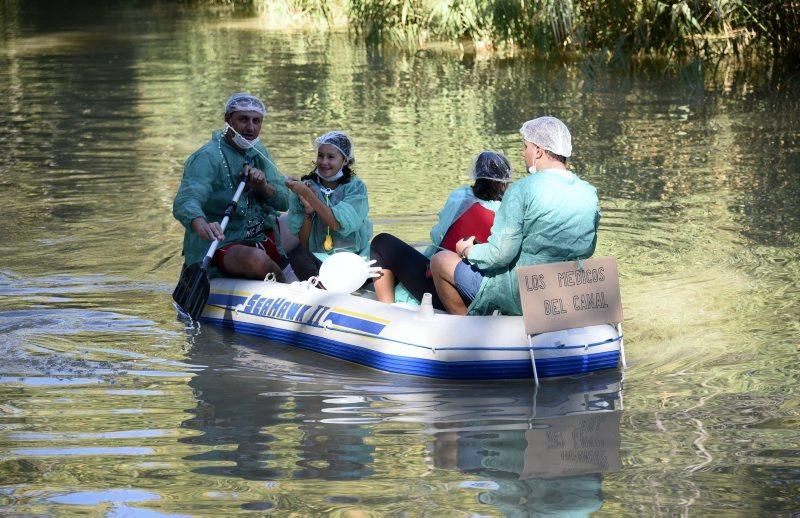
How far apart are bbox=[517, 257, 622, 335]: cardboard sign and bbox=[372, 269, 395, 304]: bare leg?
1204 millimetres

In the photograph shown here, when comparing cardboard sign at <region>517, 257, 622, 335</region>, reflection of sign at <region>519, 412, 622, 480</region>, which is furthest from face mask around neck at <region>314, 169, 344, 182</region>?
reflection of sign at <region>519, 412, 622, 480</region>

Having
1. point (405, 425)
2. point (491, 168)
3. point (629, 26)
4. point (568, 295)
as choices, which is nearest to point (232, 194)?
point (491, 168)

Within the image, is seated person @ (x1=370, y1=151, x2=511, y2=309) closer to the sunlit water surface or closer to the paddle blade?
the sunlit water surface

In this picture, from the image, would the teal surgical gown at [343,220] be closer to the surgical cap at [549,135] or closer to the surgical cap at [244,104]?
the surgical cap at [244,104]

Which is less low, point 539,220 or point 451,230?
point 539,220

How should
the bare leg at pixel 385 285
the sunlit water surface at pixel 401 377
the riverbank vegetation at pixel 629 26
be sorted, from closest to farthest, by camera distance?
1. the sunlit water surface at pixel 401 377
2. the bare leg at pixel 385 285
3. the riverbank vegetation at pixel 629 26

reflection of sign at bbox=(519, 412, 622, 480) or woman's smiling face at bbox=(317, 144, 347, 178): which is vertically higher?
woman's smiling face at bbox=(317, 144, 347, 178)

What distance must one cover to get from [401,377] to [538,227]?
1011 mm

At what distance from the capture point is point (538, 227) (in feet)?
21.3

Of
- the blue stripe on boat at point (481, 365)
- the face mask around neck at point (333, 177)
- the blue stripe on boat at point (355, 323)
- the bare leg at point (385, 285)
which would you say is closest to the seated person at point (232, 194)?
the face mask around neck at point (333, 177)

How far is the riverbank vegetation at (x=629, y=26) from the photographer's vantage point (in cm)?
1753

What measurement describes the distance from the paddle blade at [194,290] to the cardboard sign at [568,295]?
2098 mm

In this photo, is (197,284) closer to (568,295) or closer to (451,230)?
(451,230)

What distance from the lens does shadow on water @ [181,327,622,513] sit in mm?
5289
